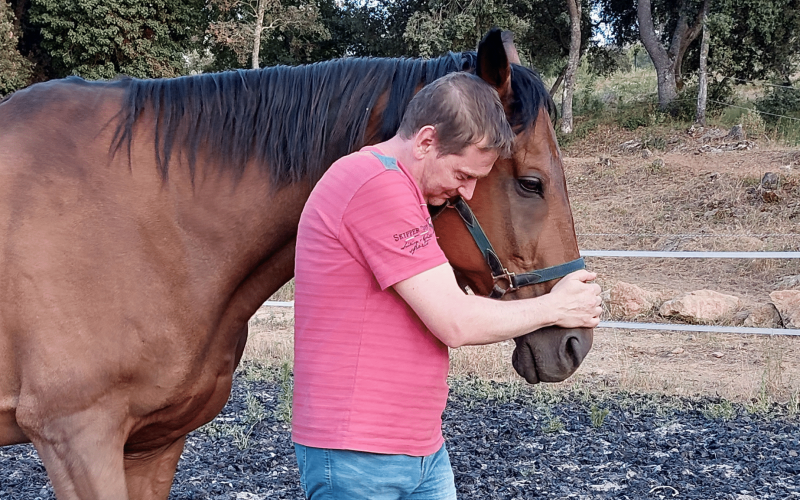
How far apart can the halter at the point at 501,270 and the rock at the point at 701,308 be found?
7.02 meters

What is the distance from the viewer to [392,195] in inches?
64.5

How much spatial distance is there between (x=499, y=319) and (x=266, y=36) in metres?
25.3

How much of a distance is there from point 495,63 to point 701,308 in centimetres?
732

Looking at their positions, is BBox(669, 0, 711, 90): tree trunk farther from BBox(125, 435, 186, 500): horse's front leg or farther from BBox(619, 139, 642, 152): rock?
BBox(125, 435, 186, 500): horse's front leg

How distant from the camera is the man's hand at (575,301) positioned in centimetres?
181

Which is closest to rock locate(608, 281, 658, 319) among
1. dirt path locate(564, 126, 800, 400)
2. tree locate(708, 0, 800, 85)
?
dirt path locate(564, 126, 800, 400)

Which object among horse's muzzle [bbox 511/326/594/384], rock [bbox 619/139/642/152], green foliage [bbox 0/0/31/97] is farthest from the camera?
green foliage [bbox 0/0/31/97]

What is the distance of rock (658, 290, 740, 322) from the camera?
838 centimetres

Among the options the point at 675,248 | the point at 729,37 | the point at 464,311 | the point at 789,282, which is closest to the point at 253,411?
the point at 464,311

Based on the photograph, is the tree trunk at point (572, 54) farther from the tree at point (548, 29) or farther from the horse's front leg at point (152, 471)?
the horse's front leg at point (152, 471)

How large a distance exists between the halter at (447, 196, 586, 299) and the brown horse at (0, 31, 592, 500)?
0.09ft

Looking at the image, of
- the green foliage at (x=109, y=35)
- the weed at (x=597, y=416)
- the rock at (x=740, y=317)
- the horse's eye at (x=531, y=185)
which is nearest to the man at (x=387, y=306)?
the horse's eye at (x=531, y=185)

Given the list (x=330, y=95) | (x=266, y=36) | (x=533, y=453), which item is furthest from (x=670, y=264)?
(x=266, y=36)

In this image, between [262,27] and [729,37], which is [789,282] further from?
[262,27]
